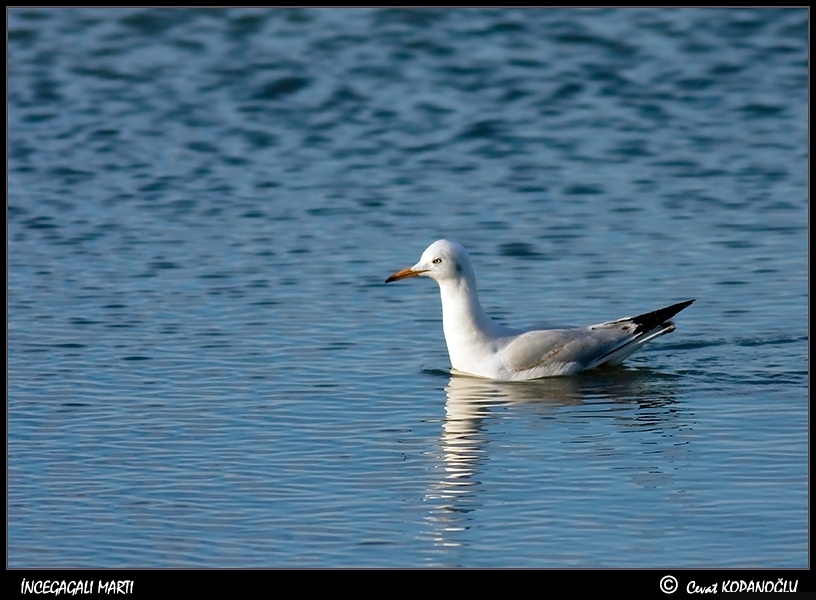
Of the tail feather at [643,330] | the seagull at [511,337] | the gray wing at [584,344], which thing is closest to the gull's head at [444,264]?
the seagull at [511,337]

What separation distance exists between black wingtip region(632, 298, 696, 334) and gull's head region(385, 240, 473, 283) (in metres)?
1.23

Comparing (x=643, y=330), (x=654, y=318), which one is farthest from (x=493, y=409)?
(x=654, y=318)

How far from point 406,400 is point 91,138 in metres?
10.0

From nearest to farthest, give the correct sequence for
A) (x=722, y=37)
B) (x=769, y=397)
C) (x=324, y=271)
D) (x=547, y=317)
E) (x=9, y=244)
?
(x=769, y=397), (x=547, y=317), (x=324, y=271), (x=9, y=244), (x=722, y=37)

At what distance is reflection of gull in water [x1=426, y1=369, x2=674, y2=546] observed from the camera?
9.02 metres

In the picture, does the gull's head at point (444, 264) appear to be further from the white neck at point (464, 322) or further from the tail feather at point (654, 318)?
the tail feather at point (654, 318)

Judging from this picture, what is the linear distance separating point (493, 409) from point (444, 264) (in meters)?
1.61

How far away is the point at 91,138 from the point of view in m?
20.2

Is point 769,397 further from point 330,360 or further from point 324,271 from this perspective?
point 324,271

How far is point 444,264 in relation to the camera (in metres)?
12.3

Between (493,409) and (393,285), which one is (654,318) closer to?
(493,409)

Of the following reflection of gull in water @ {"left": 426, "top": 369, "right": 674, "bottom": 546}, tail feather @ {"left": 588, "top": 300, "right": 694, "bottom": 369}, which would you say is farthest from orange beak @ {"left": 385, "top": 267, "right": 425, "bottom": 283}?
tail feather @ {"left": 588, "top": 300, "right": 694, "bottom": 369}

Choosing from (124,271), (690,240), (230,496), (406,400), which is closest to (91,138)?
(124,271)

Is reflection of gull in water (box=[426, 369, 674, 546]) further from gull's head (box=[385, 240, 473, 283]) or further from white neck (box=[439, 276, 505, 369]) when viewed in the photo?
gull's head (box=[385, 240, 473, 283])
